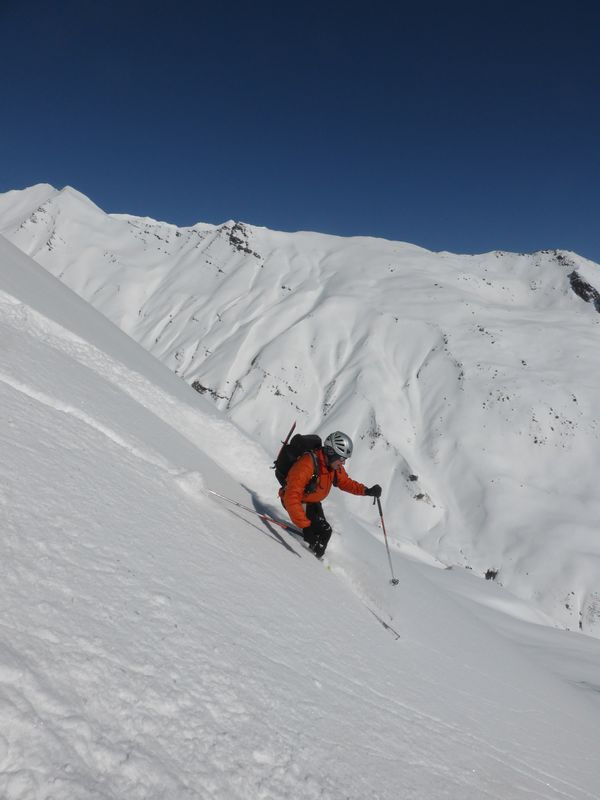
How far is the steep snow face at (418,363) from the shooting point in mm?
76188

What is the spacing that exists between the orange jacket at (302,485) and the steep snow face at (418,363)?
31.3 meters

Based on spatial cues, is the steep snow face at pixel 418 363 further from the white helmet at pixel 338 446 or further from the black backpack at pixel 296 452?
the white helmet at pixel 338 446

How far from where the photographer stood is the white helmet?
744cm

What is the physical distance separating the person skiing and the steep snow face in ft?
102

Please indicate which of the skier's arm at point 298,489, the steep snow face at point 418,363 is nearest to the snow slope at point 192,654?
the skier's arm at point 298,489

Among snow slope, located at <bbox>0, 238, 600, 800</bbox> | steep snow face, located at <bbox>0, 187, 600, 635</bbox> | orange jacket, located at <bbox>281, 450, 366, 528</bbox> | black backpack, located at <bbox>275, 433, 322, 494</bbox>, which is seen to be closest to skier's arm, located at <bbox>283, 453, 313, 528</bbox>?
orange jacket, located at <bbox>281, 450, 366, 528</bbox>

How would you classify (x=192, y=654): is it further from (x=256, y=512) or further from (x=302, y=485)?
(x=256, y=512)

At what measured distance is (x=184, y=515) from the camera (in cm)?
535

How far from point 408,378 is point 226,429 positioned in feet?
308

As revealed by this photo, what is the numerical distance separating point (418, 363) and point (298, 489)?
9864 cm

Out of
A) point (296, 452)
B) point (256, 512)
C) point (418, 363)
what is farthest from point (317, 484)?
point (418, 363)

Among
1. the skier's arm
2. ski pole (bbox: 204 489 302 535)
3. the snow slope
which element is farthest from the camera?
the skier's arm

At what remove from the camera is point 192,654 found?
10.0 feet

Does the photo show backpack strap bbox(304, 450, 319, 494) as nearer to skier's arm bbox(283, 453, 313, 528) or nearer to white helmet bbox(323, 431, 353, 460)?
skier's arm bbox(283, 453, 313, 528)
